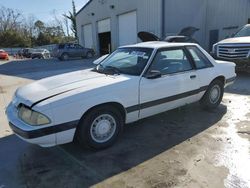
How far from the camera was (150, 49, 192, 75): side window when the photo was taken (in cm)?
438

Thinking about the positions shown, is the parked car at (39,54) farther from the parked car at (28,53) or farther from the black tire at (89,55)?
the black tire at (89,55)

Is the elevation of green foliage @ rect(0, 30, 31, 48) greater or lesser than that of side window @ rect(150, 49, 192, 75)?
greater

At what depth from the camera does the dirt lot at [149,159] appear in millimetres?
3080

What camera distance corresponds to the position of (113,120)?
3.91 m

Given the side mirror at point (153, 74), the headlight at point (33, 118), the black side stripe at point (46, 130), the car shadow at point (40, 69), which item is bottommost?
the car shadow at point (40, 69)

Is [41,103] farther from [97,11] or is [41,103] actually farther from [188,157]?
[97,11]

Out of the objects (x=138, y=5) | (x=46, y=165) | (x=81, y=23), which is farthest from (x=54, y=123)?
(x=81, y=23)

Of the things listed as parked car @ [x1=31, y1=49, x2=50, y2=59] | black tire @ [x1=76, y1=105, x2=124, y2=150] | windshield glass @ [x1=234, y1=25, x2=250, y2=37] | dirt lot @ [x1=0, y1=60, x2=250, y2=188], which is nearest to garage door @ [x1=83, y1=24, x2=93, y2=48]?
parked car @ [x1=31, y1=49, x2=50, y2=59]

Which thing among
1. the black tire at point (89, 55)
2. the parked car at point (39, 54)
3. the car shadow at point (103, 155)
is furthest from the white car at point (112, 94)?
the parked car at point (39, 54)

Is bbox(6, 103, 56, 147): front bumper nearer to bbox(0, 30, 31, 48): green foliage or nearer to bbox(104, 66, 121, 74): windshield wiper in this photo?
bbox(104, 66, 121, 74): windshield wiper

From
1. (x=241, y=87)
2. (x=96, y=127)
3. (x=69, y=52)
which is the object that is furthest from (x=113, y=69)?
(x=69, y=52)

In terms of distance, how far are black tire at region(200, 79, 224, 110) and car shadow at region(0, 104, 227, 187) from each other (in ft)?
1.42

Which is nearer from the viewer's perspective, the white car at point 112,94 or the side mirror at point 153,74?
the white car at point 112,94

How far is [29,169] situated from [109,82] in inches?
63.5
